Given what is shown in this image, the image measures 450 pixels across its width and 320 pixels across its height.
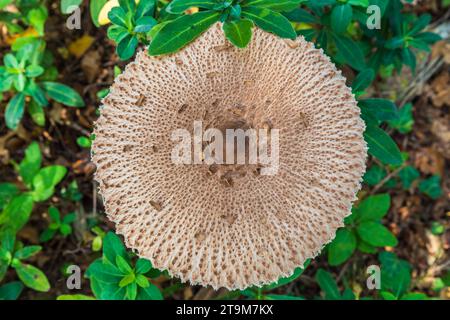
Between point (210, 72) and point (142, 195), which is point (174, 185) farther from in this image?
point (210, 72)

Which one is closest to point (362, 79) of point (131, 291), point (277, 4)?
point (277, 4)

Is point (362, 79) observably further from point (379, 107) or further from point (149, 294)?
point (149, 294)

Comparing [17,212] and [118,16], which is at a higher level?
[118,16]

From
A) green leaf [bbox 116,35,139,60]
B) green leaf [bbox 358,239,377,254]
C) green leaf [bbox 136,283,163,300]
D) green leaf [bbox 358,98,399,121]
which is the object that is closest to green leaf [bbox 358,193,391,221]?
green leaf [bbox 358,239,377,254]

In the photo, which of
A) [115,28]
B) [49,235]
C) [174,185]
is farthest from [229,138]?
[49,235]

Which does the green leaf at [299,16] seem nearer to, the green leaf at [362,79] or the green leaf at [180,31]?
the green leaf at [362,79]

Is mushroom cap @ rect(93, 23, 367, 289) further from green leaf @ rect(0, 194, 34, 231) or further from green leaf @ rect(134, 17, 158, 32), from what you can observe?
green leaf @ rect(0, 194, 34, 231)

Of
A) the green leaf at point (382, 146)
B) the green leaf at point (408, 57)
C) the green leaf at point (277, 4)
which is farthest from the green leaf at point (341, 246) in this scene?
the green leaf at point (277, 4)
